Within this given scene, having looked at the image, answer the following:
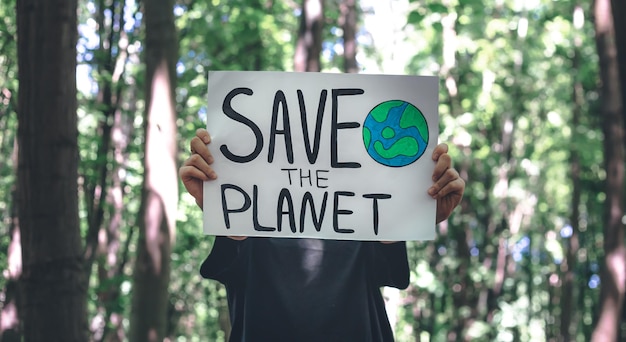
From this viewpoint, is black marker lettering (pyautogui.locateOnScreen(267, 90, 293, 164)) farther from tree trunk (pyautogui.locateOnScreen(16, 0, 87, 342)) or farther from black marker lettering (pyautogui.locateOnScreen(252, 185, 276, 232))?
tree trunk (pyautogui.locateOnScreen(16, 0, 87, 342))

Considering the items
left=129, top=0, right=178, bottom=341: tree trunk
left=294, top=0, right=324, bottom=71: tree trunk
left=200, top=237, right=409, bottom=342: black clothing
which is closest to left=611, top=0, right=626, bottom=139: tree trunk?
left=129, top=0, right=178, bottom=341: tree trunk

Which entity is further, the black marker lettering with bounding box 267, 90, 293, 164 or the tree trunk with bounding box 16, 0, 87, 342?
the tree trunk with bounding box 16, 0, 87, 342

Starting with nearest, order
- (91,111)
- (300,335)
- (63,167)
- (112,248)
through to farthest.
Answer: (300,335) < (63,167) < (91,111) < (112,248)

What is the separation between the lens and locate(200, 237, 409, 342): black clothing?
2990 millimetres

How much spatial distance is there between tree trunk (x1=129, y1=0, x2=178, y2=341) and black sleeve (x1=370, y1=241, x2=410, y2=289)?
14.9 feet

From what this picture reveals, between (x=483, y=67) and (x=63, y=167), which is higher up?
(x=483, y=67)

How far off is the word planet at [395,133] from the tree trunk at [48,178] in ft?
7.30

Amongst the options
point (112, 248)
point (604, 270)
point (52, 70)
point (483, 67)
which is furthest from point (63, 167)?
point (483, 67)

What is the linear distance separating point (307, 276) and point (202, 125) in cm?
843

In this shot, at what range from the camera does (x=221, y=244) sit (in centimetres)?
311

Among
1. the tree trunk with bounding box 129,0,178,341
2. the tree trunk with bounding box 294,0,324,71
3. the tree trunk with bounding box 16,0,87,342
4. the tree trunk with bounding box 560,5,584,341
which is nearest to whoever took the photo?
the tree trunk with bounding box 16,0,87,342

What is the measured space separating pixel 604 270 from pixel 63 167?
712cm

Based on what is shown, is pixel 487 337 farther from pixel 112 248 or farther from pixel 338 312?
pixel 338 312

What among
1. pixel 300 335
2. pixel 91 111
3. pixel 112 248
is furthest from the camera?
pixel 112 248
